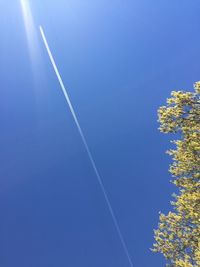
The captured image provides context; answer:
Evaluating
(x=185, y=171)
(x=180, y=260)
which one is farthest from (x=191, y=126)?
(x=180, y=260)

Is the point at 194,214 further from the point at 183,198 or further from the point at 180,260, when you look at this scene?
the point at 180,260

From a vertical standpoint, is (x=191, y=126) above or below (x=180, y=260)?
above

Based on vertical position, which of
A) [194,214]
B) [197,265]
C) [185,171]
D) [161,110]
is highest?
[161,110]

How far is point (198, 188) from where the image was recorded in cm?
2297

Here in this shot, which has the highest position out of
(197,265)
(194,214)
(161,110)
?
(161,110)

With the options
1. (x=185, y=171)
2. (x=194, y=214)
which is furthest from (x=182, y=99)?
(x=194, y=214)

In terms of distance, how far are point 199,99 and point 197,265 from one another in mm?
9155

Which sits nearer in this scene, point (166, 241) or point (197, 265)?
point (197, 265)

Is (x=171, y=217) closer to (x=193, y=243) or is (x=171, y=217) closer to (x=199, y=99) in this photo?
(x=193, y=243)

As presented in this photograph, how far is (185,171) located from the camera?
2380cm

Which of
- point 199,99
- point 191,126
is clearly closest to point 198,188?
point 191,126

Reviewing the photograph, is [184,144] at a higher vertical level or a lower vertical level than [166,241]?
higher

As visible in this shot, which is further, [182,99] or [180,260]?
[180,260]

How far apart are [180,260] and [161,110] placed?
8833mm
